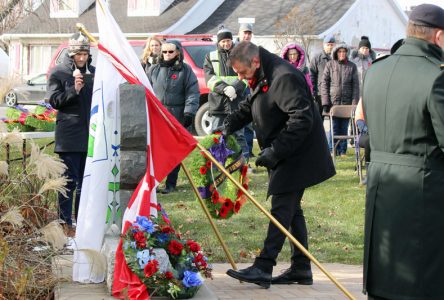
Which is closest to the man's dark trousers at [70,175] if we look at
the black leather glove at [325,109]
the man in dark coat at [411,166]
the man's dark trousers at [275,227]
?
the man's dark trousers at [275,227]

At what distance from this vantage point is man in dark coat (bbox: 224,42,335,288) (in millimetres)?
7441

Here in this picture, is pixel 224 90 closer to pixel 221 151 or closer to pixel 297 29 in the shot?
pixel 221 151

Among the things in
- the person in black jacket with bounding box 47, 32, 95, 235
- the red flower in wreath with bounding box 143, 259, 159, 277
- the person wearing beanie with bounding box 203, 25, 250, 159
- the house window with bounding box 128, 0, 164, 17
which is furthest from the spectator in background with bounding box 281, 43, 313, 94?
the house window with bounding box 128, 0, 164, 17

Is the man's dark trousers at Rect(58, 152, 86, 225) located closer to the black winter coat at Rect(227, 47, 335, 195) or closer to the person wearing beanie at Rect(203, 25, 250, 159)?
the black winter coat at Rect(227, 47, 335, 195)

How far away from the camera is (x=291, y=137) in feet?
24.3

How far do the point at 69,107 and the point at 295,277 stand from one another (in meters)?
3.11

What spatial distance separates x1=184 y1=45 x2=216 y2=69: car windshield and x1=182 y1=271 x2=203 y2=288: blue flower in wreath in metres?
12.8

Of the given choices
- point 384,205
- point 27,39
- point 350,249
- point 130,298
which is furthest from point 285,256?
point 27,39

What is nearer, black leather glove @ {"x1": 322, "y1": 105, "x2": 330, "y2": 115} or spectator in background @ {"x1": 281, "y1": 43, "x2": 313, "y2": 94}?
spectator in background @ {"x1": 281, "y1": 43, "x2": 313, "y2": 94}

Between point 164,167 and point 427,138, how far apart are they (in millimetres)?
2726

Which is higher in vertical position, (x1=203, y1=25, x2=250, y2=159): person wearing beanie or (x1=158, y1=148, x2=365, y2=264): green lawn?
(x1=203, y1=25, x2=250, y2=159): person wearing beanie

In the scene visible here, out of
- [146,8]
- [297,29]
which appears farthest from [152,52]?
[146,8]

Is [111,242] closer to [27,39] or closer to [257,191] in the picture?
[257,191]

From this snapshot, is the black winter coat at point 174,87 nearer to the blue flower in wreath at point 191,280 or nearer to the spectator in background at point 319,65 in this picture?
the spectator in background at point 319,65
